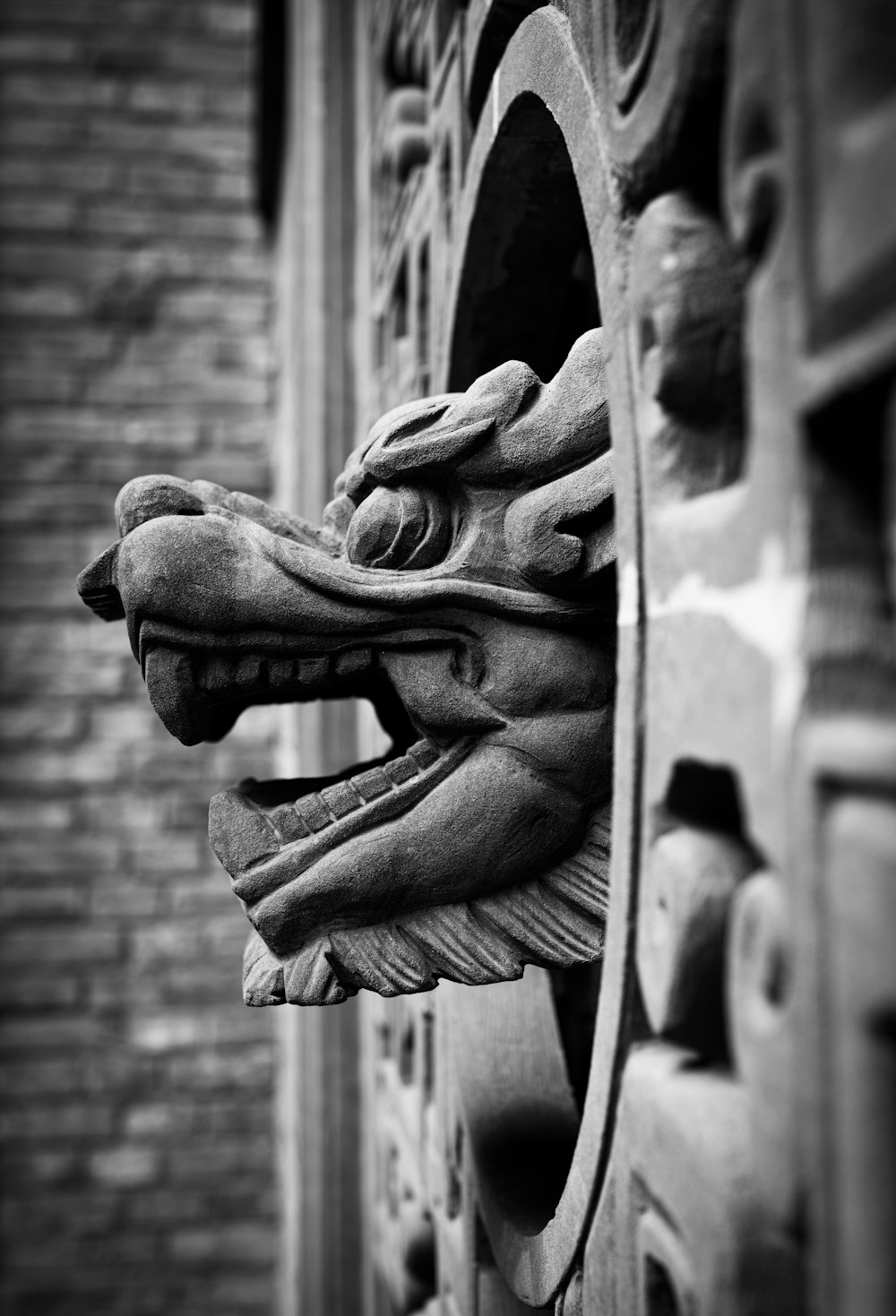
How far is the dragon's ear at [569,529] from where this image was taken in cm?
71

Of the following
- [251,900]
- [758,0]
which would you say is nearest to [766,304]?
[758,0]

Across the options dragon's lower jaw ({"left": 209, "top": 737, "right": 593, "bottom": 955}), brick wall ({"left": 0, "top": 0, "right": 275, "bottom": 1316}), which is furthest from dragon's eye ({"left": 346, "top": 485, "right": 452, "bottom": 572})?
brick wall ({"left": 0, "top": 0, "right": 275, "bottom": 1316})

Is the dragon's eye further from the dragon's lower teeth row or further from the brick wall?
the brick wall

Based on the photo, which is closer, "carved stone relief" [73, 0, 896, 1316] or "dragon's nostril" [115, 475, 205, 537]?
"carved stone relief" [73, 0, 896, 1316]

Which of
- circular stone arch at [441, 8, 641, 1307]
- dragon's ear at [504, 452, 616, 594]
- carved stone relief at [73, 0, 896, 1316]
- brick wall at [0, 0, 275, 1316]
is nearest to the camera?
carved stone relief at [73, 0, 896, 1316]

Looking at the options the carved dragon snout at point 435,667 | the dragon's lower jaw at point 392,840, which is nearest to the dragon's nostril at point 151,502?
the carved dragon snout at point 435,667

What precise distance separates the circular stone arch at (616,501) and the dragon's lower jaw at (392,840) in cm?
11

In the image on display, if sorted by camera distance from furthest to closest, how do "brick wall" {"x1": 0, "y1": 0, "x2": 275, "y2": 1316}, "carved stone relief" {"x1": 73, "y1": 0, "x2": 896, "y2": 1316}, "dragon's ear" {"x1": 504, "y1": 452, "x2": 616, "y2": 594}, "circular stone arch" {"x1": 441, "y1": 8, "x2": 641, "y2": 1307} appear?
"brick wall" {"x1": 0, "y1": 0, "x2": 275, "y2": 1316} < "dragon's ear" {"x1": 504, "y1": 452, "x2": 616, "y2": 594} < "circular stone arch" {"x1": 441, "y1": 8, "x2": 641, "y2": 1307} < "carved stone relief" {"x1": 73, "y1": 0, "x2": 896, "y2": 1316}

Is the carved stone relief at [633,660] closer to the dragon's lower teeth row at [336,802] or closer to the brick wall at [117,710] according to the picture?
the dragon's lower teeth row at [336,802]

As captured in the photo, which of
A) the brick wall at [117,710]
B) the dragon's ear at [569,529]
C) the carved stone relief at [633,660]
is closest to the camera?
the carved stone relief at [633,660]

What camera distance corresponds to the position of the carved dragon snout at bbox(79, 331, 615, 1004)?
28.1 inches

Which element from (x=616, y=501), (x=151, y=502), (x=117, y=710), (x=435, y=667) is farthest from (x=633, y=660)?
(x=117, y=710)

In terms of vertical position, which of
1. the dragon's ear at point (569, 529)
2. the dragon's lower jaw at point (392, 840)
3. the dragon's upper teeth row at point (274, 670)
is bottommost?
the dragon's lower jaw at point (392, 840)

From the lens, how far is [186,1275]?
2910mm
